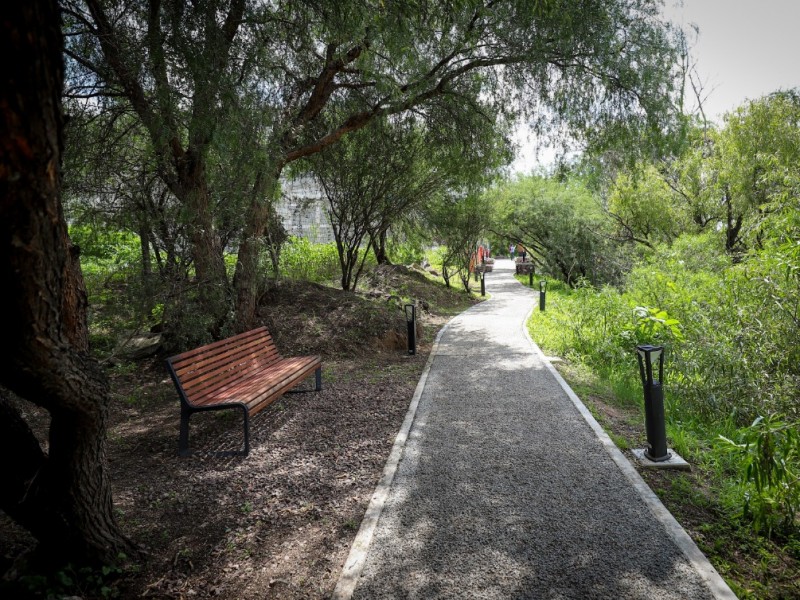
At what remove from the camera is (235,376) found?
559 cm

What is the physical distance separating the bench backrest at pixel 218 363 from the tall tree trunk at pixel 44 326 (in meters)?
1.41

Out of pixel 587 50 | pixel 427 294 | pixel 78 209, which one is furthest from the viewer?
pixel 427 294

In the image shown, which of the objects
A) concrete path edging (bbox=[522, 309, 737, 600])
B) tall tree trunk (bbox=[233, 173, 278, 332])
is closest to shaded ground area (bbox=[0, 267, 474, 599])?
tall tree trunk (bbox=[233, 173, 278, 332])

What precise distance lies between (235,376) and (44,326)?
342 cm

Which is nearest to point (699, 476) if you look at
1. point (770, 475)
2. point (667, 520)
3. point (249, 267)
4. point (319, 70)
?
point (667, 520)

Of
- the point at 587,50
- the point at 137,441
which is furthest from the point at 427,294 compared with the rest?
the point at 137,441

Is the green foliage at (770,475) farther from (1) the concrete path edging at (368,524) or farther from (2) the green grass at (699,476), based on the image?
(1) the concrete path edging at (368,524)

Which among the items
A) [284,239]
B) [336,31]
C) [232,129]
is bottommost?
[284,239]

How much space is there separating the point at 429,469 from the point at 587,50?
7366mm

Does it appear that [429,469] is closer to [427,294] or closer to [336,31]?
[336,31]

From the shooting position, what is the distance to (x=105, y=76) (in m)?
5.63

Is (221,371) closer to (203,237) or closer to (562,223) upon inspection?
(203,237)

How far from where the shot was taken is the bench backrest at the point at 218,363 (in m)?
4.64

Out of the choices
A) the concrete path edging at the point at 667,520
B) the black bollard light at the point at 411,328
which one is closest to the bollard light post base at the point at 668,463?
the concrete path edging at the point at 667,520
